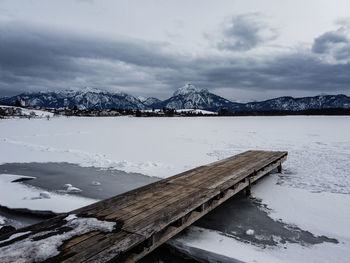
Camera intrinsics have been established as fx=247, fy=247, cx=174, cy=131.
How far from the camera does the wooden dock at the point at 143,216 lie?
2877mm

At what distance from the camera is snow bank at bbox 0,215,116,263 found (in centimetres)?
272

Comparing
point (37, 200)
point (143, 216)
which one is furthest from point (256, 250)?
point (37, 200)

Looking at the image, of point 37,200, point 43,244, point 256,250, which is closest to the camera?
point 43,244

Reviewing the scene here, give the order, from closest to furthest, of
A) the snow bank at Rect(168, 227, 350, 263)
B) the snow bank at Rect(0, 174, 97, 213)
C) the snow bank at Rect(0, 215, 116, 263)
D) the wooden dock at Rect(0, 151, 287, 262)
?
the snow bank at Rect(0, 215, 116, 263)
the wooden dock at Rect(0, 151, 287, 262)
the snow bank at Rect(168, 227, 350, 263)
the snow bank at Rect(0, 174, 97, 213)

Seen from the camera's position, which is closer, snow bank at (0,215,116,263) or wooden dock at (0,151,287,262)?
snow bank at (0,215,116,263)

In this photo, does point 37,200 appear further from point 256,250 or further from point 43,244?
point 256,250

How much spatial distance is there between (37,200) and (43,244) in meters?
4.03

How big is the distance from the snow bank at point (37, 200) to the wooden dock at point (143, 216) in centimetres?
217

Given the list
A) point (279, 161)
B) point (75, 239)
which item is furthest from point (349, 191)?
point (75, 239)

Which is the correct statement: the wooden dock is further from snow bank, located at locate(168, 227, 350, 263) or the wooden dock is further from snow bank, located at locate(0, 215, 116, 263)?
snow bank, located at locate(168, 227, 350, 263)

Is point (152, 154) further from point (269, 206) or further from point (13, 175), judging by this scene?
point (269, 206)

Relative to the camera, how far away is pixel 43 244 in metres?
2.96

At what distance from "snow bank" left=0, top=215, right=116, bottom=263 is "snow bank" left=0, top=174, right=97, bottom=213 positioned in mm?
2651

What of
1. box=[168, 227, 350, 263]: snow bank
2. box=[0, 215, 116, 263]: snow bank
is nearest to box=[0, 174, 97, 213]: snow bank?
box=[0, 215, 116, 263]: snow bank
